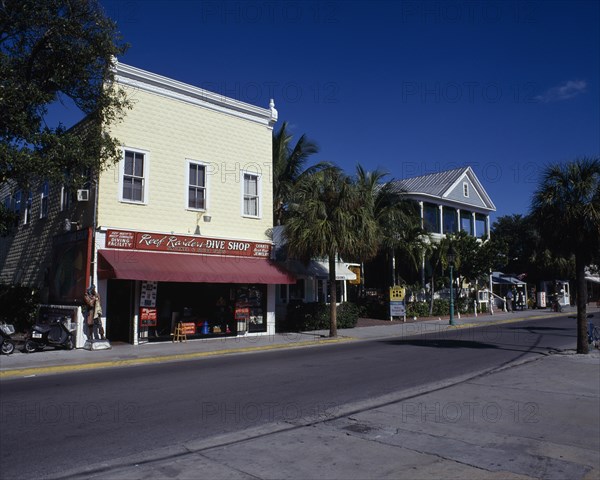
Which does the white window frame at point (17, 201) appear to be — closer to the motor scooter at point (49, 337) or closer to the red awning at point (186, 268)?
the red awning at point (186, 268)

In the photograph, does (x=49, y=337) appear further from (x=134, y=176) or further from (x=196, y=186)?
(x=196, y=186)

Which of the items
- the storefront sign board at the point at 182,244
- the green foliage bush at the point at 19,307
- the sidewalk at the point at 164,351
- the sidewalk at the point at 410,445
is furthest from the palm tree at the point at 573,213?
the green foliage bush at the point at 19,307

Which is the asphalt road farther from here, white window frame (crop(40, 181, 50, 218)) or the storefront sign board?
white window frame (crop(40, 181, 50, 218))

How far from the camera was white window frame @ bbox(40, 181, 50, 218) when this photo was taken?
68.7 feet

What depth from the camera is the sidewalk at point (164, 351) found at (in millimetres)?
13086

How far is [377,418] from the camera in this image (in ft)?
25.3

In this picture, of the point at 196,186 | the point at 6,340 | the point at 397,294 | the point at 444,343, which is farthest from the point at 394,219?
the point at 6,340

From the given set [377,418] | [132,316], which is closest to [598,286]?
[132,316]

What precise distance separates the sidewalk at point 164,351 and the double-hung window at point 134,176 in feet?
16.3

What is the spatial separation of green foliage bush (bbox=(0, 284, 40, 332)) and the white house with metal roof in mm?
22468

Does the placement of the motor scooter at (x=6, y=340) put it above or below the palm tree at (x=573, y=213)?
below

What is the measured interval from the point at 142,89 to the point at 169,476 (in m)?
15.7

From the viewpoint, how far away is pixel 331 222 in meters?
19.7

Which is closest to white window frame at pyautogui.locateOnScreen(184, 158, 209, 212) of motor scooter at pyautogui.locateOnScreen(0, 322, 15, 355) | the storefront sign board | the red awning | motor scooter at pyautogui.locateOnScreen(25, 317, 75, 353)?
the storefront sign board
